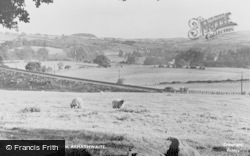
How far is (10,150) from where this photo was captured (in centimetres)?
893

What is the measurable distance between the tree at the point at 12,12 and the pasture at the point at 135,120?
2.92 m

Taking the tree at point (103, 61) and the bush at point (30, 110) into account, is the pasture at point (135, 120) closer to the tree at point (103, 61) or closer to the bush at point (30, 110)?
the bush at point (30, 110)

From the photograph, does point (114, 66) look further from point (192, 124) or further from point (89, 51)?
point (192, 124)

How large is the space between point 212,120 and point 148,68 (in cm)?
299

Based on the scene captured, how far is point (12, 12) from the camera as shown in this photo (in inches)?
443

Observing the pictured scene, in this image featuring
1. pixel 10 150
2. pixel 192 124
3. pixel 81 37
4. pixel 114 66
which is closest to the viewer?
pixel 10 150

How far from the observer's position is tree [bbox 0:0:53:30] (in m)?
11.1

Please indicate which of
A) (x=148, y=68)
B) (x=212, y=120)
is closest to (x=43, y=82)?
(x=148, y=68)

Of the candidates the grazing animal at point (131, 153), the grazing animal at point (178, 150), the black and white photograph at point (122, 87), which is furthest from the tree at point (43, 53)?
the grazing animal at point (178, 150)

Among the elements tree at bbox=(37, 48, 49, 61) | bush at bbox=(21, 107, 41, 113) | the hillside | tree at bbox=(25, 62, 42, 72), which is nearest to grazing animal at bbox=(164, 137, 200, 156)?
the hillside

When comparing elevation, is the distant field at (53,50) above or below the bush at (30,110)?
above

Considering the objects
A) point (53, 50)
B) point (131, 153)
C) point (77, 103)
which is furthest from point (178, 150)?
point (53, 50)

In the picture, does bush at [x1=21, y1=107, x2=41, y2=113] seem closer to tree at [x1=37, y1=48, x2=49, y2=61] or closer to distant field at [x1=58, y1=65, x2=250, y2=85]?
distant field at [x1=58, y1=65, x2=250, y2=85]

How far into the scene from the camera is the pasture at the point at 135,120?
9.38m
